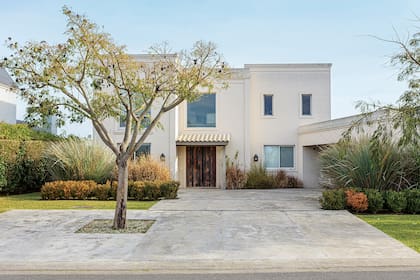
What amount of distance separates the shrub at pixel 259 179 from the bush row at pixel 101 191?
693 cm

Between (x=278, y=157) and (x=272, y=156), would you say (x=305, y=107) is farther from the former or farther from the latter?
(x=272, y=156)

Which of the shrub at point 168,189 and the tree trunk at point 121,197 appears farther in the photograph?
the shrub at point 168,189

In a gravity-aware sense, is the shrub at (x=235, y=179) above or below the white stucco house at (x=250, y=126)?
below

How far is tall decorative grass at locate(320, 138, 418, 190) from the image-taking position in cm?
1402

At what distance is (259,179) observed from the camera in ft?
73.9

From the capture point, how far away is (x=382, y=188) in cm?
1429

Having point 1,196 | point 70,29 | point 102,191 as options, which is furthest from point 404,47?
point 1,196

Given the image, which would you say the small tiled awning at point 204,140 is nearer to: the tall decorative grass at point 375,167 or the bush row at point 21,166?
the bush row at point 21,166

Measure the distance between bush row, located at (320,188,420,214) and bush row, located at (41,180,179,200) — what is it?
21.0ft

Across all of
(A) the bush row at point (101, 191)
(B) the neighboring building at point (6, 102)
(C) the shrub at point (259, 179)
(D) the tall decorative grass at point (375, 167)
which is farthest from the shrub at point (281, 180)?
(B) the neighboring building at point (6, 102)

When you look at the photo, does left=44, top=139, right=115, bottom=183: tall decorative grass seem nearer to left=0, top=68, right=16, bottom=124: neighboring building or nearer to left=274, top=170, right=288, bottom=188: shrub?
left=0, top=68, right=16, bottom=124: neighboring building

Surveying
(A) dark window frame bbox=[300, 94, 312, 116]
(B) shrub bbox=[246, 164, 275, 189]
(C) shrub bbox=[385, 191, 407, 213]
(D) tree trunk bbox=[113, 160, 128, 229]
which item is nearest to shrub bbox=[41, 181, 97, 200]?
(D) tree trunk bbox=[113, 160, 128, 229]

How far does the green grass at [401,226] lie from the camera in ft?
30.4

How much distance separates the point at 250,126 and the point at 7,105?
49.1ft
